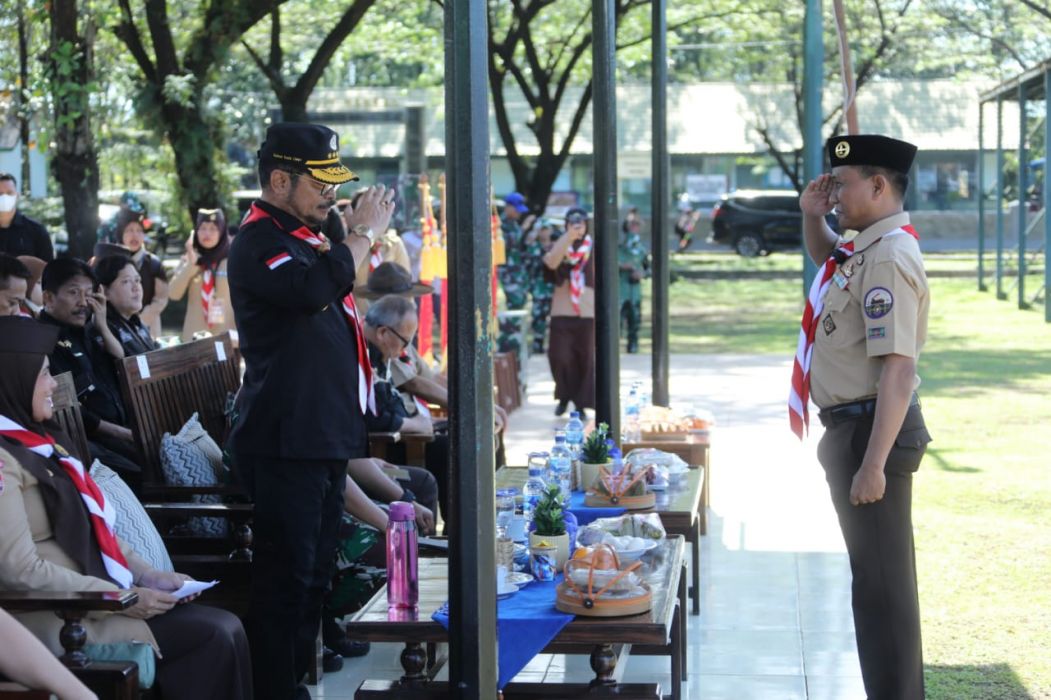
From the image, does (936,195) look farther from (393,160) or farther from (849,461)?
(849,461)

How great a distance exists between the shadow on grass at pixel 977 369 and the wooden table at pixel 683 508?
780cm

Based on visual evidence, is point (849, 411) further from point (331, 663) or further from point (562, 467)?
point (331, 663)

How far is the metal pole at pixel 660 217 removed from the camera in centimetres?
920

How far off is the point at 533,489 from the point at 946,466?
5.51 m

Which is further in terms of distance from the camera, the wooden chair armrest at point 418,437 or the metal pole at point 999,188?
the metal pole at point 999,188

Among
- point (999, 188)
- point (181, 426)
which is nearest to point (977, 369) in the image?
point (999, 188)

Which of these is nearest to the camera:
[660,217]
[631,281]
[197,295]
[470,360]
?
[470,360]

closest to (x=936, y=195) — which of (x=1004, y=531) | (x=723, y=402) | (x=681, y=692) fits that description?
(x=723, y=402)

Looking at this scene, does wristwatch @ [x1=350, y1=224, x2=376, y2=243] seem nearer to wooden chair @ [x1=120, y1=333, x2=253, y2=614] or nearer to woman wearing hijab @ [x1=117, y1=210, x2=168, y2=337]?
wooden chair @ [x1=120, y1=333, x2=253, y2=614]

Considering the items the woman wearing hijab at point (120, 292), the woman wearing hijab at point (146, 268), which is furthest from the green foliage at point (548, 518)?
the woman wearing hijab at point (146, 268)

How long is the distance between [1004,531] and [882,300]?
3992mm

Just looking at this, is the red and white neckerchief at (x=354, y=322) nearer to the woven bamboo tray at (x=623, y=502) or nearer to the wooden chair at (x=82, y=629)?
the wooden chair at (x=82, y=629)

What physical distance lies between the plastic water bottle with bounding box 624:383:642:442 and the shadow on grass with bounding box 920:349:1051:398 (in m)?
6.10

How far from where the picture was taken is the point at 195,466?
569 centimetres
